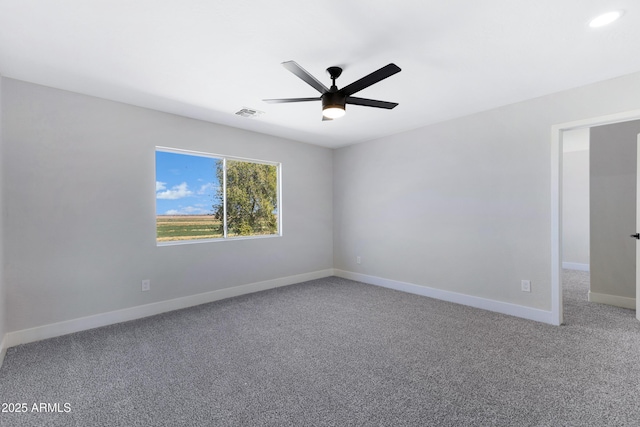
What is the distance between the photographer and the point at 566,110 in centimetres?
298

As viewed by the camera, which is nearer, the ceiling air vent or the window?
the ceiling air vent

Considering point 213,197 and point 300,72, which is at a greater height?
point 300,72

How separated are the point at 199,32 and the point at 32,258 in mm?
2601

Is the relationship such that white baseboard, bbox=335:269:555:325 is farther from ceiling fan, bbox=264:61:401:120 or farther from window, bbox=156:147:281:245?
ceiling fan, bbox=264:61:401:120

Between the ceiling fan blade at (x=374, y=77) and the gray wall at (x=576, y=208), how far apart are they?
573 cm

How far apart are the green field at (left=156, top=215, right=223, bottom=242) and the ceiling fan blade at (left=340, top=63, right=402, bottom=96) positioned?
110 inches

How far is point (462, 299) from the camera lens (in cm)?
376

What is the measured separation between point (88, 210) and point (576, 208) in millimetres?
8176

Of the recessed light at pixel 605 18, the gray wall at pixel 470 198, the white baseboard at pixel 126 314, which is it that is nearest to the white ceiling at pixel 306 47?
the recessed light at pixel 605 18

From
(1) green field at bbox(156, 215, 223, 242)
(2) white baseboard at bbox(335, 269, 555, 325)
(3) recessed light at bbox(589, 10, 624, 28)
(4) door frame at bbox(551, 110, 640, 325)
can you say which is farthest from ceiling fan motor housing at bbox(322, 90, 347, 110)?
(2) white baseboard at bbox(335, 269, 555, 325)

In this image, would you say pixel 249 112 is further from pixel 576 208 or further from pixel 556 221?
pixel 576 208

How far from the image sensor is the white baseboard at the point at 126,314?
268 cm

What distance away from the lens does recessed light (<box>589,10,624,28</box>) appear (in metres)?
1.81

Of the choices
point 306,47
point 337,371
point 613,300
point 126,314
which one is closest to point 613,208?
point 613,300
